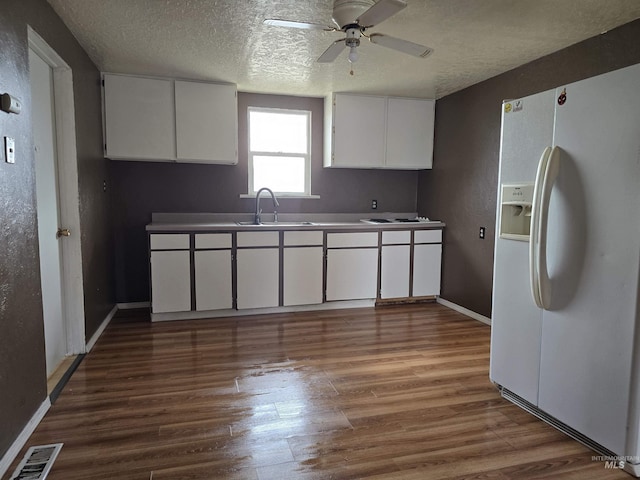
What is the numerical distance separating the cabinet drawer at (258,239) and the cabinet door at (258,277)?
51 mm

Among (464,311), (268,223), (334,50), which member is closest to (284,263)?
(268,223)

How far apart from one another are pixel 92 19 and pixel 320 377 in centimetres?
278

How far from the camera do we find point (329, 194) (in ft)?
16.2

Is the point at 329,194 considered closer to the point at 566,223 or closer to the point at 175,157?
the point at 175,157

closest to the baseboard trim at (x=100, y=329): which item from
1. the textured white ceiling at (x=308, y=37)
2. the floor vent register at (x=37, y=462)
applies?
the floor vent register at (x=37, y=462)

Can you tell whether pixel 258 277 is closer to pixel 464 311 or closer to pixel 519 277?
pixel 464 311

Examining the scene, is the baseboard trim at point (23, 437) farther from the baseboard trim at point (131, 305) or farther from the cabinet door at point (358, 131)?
the cabinet door at point (358, 131)

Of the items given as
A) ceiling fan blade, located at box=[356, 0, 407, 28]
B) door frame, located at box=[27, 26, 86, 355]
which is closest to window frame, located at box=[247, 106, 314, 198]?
door frame, located at box=[27, 26, 86, 355]

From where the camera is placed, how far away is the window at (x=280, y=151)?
15.2 ft

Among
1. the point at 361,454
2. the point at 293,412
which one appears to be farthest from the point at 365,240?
the point at 361,454

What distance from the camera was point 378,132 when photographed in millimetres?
4641

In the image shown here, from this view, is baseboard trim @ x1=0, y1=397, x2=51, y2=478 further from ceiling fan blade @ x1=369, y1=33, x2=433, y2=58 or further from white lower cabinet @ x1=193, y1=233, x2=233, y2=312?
ceiling fan blade @ x1=369, y1=33, x2=433, y2=58

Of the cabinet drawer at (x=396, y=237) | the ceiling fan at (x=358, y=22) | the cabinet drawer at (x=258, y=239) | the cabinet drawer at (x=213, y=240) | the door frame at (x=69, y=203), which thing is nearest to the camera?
the ceiling fan at (x=358, y=22)

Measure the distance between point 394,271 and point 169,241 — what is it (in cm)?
237
